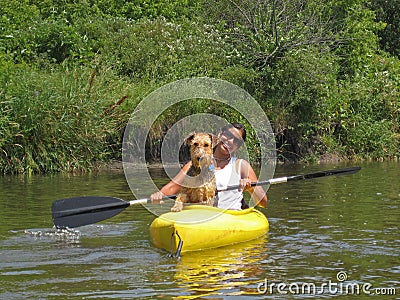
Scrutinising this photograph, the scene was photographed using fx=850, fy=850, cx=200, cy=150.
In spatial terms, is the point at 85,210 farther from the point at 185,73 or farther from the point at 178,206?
the point at 185,73

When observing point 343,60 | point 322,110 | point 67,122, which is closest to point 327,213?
point 67,122

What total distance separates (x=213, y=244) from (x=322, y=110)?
47.6 ft

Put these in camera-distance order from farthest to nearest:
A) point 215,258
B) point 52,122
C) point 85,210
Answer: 1. point 52,122
2. point 85,210
3. point 215,258

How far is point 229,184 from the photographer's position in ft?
30.5

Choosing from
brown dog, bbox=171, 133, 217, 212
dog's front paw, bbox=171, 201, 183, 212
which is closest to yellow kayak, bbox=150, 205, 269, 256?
dog's front paw, bbox=171, 201, 183, 212

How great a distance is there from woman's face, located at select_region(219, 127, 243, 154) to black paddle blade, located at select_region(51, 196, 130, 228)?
1281 mm

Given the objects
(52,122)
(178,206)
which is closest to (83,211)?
(178,206)

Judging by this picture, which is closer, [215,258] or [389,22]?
[215,258]

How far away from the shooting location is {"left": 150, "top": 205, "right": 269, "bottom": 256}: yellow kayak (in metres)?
8.32

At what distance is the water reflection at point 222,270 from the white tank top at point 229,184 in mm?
548

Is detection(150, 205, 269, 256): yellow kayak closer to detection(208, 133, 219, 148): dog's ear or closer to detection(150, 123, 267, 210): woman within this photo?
detection(150, 123, 267, 210): woman

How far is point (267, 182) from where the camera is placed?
31.9ft

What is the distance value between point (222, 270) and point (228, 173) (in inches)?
71.4

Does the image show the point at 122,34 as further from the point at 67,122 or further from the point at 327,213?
the point at 327,213
